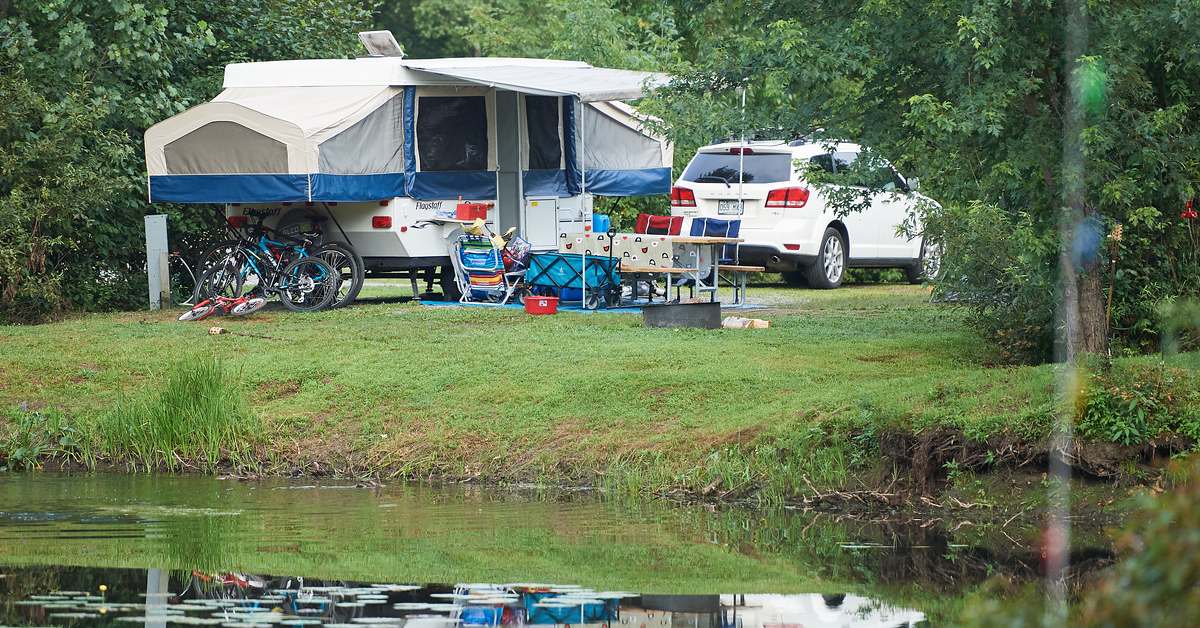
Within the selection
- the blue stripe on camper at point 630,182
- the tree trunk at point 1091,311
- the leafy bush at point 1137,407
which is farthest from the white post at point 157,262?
the leafy bush at point 1137,407

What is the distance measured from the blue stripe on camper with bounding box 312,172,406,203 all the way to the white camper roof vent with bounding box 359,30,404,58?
72.0 inches

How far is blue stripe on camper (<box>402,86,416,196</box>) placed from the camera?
57.8 feet

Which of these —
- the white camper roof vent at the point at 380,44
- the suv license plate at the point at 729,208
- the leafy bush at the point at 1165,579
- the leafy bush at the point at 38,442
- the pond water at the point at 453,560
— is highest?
the white camper roof vent at the point at 380,44

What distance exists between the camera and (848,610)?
738cm

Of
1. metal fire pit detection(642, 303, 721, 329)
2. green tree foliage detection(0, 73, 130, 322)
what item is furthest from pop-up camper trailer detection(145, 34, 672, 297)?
metal fire pit detection(642, 303, 721, 329)

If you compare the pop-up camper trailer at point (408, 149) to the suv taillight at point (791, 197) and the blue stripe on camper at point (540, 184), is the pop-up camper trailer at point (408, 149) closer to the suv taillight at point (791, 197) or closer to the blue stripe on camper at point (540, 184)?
the blue stripe on camper at point (540, 184)

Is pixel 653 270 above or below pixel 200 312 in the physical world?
above

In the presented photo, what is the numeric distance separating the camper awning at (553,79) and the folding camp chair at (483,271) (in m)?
1.59

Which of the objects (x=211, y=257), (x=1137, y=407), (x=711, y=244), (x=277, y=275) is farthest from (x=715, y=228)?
(x=1137, y=407)

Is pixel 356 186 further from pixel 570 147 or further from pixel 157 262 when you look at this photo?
pixel 570 147

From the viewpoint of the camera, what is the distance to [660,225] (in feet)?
56.1

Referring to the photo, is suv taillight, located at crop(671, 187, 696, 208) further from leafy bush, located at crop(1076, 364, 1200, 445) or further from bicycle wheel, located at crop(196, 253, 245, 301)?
leafy bush, located at crop(1076, 364, 1200, 445)

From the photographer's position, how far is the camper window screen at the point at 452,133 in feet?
59.0

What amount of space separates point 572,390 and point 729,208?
794cm
